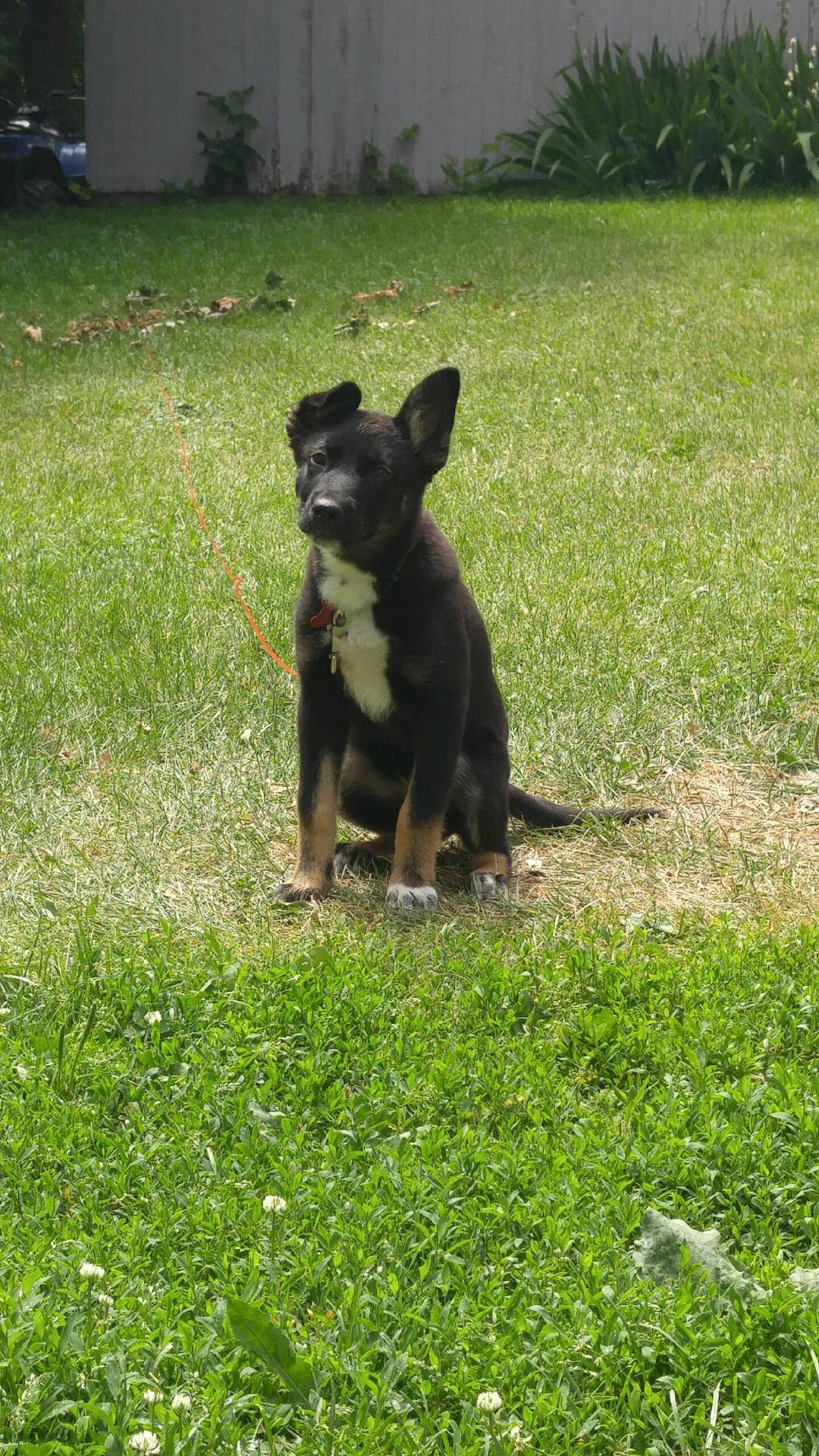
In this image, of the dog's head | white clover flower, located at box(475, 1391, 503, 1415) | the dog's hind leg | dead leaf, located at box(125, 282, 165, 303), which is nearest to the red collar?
the dog's head

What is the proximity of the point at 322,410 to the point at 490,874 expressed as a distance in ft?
4.07

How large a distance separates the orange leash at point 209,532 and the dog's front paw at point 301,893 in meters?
0.77

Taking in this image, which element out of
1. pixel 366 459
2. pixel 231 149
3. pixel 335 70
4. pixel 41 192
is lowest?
pixel 366 459

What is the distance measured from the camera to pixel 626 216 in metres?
13.7

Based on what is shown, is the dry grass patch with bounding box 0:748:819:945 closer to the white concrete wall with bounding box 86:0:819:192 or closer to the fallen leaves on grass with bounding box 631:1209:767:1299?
the fallen leaves on grass with bounding box 631:1209:767:1299

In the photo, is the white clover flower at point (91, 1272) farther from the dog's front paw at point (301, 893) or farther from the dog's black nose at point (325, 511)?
the dog's black nose at point (325, 511)

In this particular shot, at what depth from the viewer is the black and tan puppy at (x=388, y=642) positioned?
3.62 meters

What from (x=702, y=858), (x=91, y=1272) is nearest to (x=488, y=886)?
(x=702, y=858)

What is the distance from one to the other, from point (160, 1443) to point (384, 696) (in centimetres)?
196

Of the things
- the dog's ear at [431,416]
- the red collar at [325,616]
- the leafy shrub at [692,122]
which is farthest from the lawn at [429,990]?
the leafy shrub at [692,122]

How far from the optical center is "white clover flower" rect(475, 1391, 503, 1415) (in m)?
2.23

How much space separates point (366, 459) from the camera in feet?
11.9

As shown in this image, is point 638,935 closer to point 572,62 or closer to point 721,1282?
point 721,1282

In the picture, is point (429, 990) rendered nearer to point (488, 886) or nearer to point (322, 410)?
point (488, 886)
